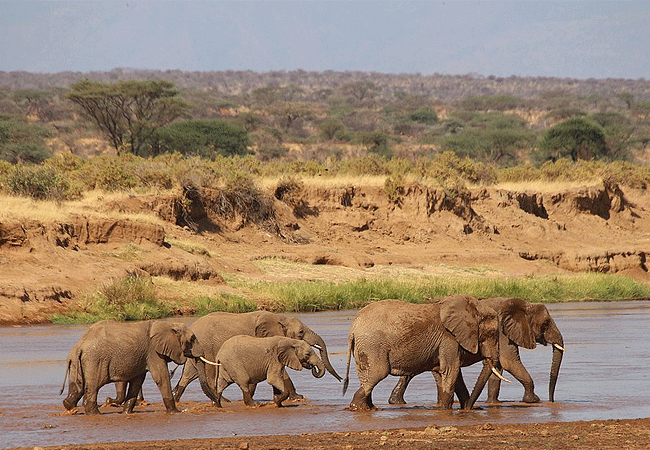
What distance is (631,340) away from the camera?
74.4ft

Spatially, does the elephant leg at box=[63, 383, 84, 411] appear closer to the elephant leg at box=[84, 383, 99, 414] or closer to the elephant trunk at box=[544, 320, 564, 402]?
the elephant leg at box=[84, 383, 99, 414]

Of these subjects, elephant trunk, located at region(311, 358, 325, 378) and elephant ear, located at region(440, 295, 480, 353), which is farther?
elephant trunk, located at region(311, 358, 325, 378)

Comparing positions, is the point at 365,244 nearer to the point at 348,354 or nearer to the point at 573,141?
the point at 348,354

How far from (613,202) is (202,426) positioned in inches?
1620

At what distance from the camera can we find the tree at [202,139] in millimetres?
66312

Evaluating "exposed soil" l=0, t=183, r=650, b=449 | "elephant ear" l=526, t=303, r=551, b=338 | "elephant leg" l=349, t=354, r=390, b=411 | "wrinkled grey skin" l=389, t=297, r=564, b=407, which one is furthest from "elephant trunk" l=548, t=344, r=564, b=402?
"elephant leg" l=349, t=354, r=390, b=411

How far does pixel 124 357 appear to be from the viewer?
13586mm

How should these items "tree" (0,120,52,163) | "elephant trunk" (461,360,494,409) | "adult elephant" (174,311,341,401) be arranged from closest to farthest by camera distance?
"elephant trunk" (461,360,494,409) → "adult elephant" (174,311,341,401) → "tree" (0,120,52,163)

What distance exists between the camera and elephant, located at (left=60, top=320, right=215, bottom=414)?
44.3 feet

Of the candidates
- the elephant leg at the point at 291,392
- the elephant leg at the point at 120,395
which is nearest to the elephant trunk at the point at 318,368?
the elephant leg at the point at 291,392

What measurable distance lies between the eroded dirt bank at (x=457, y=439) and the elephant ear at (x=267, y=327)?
3684 millimetres

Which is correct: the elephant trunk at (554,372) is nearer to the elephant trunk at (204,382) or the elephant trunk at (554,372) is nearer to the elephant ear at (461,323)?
the elephant ear at (461,323)

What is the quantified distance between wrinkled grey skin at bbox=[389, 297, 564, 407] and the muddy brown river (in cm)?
23

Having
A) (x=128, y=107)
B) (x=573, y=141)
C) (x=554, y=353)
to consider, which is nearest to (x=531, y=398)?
(x=554, y=353)
